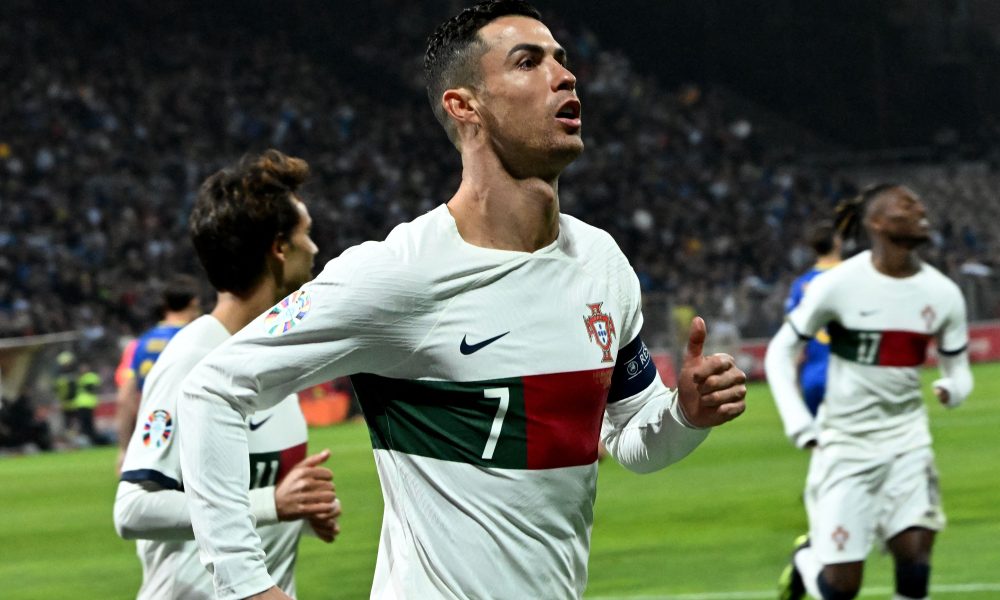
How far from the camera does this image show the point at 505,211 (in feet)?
10.4

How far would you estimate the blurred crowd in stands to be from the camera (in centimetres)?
2925

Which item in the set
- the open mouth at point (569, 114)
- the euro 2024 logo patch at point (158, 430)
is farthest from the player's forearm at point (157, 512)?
the open mouth at point (569, 114)

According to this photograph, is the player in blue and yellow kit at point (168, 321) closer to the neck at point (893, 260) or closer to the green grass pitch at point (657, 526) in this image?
the green grass pitch at point (657, 526)

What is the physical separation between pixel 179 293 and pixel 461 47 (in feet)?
24.1

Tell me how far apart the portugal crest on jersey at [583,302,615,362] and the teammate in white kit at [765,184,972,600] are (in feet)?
14.2

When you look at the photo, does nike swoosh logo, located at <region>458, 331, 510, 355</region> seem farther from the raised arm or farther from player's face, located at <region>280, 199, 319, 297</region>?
player's face, located at <region>280, 199, 319, 297</region>

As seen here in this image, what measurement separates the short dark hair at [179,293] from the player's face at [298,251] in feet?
20.2

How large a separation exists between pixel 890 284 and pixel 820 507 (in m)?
1.24

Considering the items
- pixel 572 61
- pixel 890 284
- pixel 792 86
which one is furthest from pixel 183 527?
pixel 792 86

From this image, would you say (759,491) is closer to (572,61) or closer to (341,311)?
(341,311)

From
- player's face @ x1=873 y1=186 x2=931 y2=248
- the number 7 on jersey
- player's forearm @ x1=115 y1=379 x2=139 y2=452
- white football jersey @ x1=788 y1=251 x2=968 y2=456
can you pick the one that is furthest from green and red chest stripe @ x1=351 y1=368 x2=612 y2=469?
player's forearm @ x1=115 y1=379 x2=139 y2=452

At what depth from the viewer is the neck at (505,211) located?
10.4ft

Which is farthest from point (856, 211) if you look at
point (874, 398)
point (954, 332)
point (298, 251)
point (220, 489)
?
point (220, 489)

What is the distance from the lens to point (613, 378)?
3486mm
